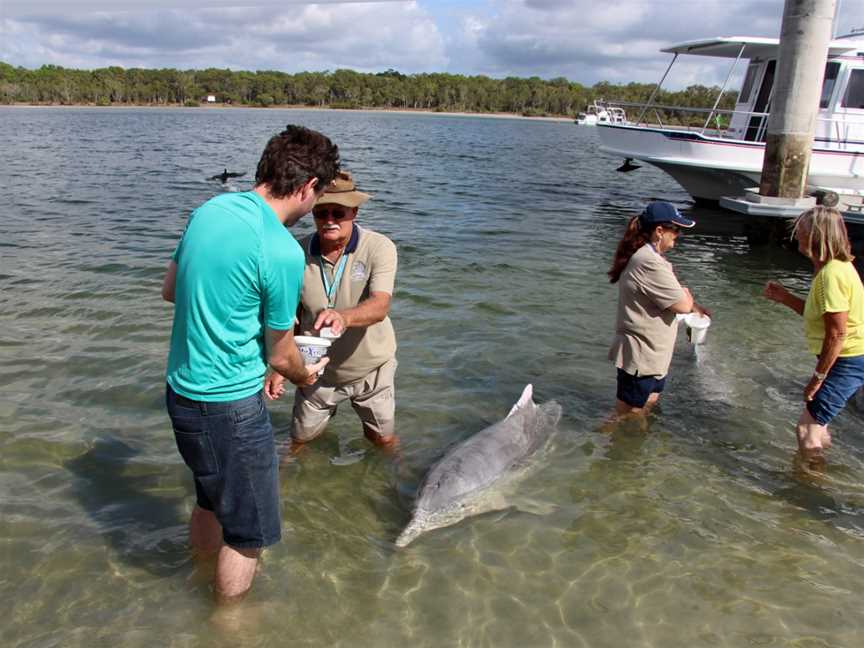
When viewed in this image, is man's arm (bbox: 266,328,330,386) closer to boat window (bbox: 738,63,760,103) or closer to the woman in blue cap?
the woman in blue cap

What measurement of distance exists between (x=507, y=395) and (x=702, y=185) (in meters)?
15.8

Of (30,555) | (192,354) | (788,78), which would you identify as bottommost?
(30,555)

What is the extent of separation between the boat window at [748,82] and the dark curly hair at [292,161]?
2040 centimetres

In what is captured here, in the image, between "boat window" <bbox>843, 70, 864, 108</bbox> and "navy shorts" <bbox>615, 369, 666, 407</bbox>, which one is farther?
"boat window" <bbox>843, 70, 864, 108</bbox>

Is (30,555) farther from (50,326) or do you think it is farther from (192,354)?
(50,326)

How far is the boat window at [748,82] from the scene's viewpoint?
1953 centimetres

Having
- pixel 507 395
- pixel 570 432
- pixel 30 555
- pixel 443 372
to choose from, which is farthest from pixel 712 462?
pixel 30 555

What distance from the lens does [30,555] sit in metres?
4.45

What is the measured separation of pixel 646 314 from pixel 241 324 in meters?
3.66

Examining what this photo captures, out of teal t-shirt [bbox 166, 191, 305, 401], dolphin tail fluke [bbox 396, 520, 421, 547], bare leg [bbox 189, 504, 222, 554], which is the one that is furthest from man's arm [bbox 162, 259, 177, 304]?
dolphin tail fluke [bbox 396, 520, 421, 547]

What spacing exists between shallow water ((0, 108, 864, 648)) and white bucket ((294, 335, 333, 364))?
5.27ft

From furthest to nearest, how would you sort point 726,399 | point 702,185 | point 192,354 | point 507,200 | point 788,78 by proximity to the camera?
point 507,200 < point 702,185 < point 788,78 < point 726,399 < point 192,354

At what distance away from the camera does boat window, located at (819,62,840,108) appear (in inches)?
693

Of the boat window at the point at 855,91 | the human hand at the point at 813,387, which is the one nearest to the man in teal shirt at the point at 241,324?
the human hand at the point at 813,387
